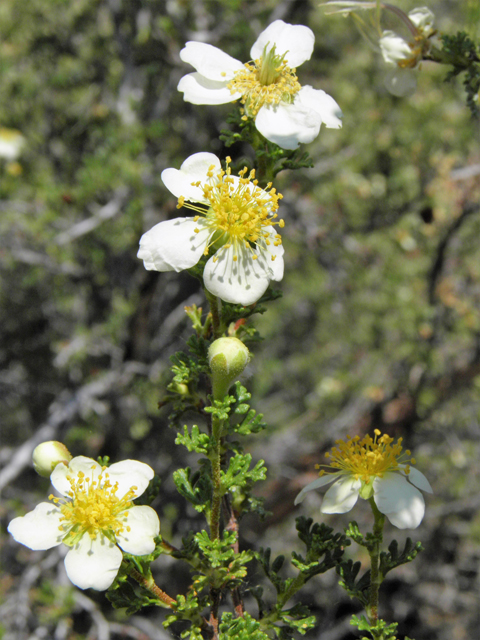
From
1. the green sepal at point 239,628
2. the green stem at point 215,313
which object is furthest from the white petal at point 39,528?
the green stem at point 215,313

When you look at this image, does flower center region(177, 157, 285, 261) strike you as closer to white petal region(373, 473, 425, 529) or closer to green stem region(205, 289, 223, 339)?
green stem region(205, 289, 223, 339)

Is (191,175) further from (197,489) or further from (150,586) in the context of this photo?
(150,586)

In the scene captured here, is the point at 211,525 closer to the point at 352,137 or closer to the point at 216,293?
the point at 216,293

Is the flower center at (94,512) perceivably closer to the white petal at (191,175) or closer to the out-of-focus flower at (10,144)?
the white petal at (191,175)

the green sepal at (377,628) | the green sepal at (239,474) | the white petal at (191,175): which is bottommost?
the green sepal at (377,628)

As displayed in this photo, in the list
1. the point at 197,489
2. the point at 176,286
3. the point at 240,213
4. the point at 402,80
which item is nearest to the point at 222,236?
the point at 240,213

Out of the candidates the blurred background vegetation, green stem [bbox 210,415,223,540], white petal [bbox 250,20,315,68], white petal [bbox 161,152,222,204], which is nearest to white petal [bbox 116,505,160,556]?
green stem [bbox 210,415,223,540]
